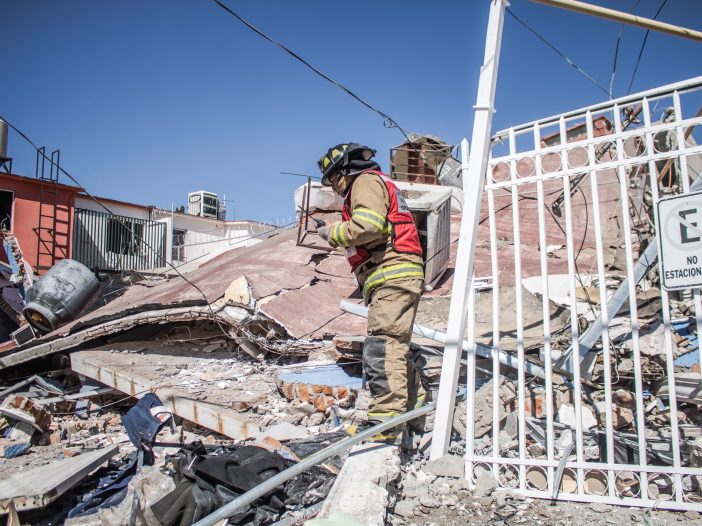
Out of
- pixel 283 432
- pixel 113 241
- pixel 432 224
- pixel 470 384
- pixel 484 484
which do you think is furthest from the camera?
pixel 113 241

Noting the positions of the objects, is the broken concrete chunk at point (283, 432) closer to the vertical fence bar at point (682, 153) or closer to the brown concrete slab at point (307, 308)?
the brown concrete slab at point (307, 308)

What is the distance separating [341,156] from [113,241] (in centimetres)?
Answer: 1790

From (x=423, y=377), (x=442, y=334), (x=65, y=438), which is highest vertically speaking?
(x=442, y=334)

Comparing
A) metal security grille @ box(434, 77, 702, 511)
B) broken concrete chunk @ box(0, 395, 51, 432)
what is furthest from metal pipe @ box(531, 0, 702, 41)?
broken concrete chunk @ box(0, 395, 51, 432)

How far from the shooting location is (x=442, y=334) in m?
3.51

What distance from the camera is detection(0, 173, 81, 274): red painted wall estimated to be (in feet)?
49.0

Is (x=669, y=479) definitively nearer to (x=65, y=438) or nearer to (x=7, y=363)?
(x=65, y=438)

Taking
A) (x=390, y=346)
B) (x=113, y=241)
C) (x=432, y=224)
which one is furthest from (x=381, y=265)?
(x=113, y=241)

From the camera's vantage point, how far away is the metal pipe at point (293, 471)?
6.63ft

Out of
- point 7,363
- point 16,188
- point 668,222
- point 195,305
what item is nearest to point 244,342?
point 195,305

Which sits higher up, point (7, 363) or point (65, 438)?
point (7, 363)

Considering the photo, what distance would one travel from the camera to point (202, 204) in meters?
25.7

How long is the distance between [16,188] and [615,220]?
16.5m

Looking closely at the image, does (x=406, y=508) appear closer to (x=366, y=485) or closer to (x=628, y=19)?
(x=366, y=485)
